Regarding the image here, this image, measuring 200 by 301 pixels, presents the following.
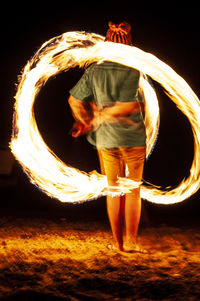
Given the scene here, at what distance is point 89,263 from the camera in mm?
4117

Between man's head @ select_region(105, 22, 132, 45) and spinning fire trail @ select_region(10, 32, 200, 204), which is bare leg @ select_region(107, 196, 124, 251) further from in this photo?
man's head @ select_region(105, 22, 132, 45)

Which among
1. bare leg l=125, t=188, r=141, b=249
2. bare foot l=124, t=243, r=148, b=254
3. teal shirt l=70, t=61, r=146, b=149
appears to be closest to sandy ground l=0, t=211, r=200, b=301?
bare foot l=124, t=243, r=148, b=254

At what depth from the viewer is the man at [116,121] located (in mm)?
4057

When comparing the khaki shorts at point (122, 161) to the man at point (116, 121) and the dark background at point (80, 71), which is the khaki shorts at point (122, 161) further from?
the dark background at point (80, 71)

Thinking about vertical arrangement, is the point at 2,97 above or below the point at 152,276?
above

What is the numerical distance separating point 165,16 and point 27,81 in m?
3.69

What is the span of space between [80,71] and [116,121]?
4100mm

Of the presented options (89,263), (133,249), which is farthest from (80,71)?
(89,263)

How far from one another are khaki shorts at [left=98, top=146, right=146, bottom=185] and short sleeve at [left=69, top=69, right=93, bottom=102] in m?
0.56

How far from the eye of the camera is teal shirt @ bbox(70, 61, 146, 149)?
4.02 m

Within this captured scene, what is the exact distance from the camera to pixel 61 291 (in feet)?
11.3

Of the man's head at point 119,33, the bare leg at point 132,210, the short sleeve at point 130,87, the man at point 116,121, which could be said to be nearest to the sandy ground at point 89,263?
the bare leg at point 132,210

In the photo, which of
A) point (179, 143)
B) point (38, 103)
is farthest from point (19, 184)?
point (179, 143)

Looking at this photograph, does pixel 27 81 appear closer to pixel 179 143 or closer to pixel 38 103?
pixel 38 103
